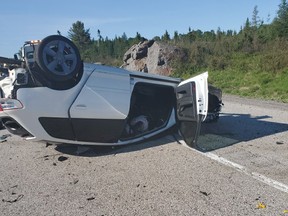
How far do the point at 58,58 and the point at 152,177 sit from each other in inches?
75.8

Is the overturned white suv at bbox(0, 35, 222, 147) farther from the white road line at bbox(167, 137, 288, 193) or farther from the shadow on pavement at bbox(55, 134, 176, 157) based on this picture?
the white road line at bbox(167, 137, 288, 193)

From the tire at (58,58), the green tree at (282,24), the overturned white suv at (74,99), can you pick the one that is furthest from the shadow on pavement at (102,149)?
the green tree at (282,24)

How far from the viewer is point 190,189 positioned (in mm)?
3670

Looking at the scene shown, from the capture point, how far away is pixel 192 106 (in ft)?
16.6

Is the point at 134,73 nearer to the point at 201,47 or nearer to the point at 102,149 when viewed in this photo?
the point at 102,149

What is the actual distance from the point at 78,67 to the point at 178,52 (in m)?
20.2

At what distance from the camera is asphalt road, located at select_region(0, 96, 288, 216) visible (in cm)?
332

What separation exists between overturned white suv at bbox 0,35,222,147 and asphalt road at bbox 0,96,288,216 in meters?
0.36

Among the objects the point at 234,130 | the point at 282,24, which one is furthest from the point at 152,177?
the point at 282,24

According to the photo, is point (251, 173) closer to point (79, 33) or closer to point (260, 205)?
point (260, 205)

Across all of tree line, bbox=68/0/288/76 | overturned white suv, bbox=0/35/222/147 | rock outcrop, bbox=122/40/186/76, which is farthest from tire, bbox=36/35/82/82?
rock outcrop, bbox=122/40/186/76

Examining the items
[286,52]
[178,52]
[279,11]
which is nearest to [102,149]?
[286,52]

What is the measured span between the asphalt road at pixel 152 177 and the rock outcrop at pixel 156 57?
17.9 m

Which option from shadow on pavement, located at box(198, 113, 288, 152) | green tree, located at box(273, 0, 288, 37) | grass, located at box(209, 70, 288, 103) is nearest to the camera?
shadow on pavement, located at box(198, 113, 288, 152)
